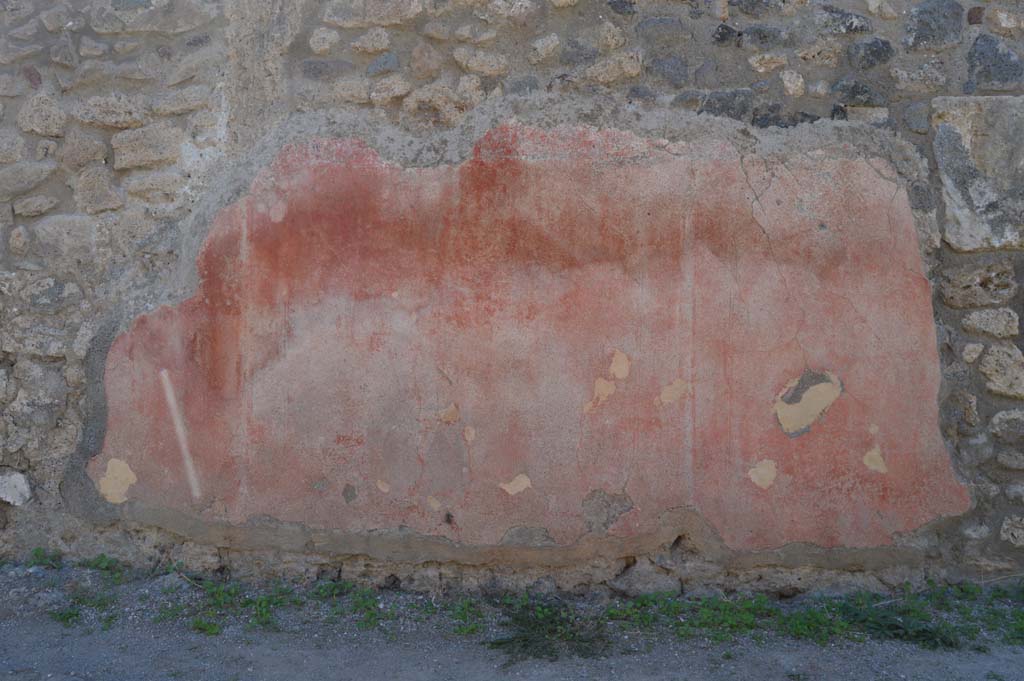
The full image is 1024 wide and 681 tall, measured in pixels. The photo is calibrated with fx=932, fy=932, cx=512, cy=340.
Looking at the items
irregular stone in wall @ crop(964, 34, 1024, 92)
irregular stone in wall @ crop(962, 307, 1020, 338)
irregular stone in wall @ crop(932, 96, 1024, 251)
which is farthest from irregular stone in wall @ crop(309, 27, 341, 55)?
irregular stone in wall @ crop(962, 307, 1020, 338)

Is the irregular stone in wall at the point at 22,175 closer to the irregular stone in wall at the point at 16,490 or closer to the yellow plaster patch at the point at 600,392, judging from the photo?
the irregular stone in wall at the point at 16,490

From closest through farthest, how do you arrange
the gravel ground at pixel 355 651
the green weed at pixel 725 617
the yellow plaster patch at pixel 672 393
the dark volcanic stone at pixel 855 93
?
1. the gravel ground at pixel 355 651
2. the green weed at pixel 725 617
3. the yellow plaster patch at pixel 672 393
4. the dark volcanic stone at pixel 855 93

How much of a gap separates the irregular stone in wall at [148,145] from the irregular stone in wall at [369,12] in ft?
2.10

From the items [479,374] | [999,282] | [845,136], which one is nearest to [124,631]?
[479,374]

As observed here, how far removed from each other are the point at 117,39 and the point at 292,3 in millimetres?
625

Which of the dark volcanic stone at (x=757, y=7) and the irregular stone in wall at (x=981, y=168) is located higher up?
the dark volcanic stone at (x=757, y=7)

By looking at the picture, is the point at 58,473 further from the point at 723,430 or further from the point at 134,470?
the point at 723,430

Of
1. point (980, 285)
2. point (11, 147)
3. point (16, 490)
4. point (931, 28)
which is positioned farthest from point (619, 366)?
point (11, 147)

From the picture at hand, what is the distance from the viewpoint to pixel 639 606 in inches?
113

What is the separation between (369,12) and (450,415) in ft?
4.33

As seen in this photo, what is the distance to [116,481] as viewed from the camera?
9.95 ft

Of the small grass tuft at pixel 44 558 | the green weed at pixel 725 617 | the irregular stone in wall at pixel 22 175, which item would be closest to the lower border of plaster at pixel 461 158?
the green weed at pixel 725 617

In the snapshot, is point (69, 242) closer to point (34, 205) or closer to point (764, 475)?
point (34, 205)

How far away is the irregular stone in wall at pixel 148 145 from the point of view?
308cm
